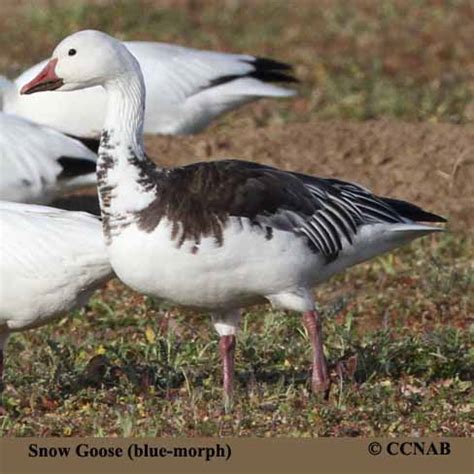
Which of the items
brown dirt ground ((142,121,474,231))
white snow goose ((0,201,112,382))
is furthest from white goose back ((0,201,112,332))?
brown dirt ground ((142,121,474,231))

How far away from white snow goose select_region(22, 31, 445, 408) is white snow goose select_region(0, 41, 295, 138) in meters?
4.07

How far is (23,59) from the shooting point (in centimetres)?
1487

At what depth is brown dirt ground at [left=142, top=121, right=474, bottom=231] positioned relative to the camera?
10.4 m

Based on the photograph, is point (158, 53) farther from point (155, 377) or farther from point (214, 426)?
point (214, 426)

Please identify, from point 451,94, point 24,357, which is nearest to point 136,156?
point 24,357

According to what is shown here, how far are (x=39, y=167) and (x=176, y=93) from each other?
220cm

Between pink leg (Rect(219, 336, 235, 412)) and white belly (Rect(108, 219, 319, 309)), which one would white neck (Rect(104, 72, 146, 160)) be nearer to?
white belly (Rect(108, 219, 319, 309))

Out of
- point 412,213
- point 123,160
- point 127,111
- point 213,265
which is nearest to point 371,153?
point 412,213

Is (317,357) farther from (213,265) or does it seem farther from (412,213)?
(412,213)

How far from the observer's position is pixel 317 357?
22.7 ft

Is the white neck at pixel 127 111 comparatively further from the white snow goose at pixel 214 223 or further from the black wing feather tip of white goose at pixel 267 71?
the black wing feather tip of white goose at pixel 267 71

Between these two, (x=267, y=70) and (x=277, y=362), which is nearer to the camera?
(x=277, y=362)

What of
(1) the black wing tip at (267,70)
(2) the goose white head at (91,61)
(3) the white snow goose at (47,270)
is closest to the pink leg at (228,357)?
(3) the white snow goose at (47,270)

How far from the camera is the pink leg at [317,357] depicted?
6.89 m
